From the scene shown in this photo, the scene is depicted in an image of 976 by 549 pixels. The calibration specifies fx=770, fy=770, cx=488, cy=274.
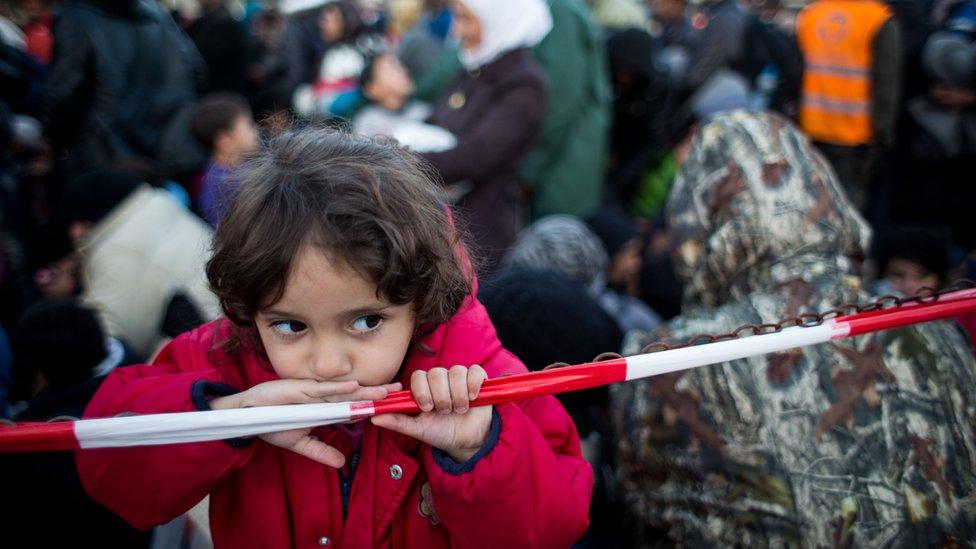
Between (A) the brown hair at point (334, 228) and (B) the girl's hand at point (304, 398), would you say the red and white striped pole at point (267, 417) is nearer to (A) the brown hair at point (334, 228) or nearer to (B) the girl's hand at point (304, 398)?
(B) the girl's hand at point (304, 398)

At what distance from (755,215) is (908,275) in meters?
1.88

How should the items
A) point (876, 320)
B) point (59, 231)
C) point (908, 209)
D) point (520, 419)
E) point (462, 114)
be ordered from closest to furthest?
1. point (520, 419)
2. point (876, 320)
3. point (59, 231)
4. point (462, 114)
5. point (908, 209)

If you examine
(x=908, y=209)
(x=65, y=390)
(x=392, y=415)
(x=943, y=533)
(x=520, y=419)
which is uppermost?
(x=392, y=415)

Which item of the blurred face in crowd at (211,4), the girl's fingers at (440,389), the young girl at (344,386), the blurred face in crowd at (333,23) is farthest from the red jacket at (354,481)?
the blurred face in crowd at (333,23)

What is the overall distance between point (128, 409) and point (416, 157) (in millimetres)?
731

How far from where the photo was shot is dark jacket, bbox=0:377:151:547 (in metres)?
1.89

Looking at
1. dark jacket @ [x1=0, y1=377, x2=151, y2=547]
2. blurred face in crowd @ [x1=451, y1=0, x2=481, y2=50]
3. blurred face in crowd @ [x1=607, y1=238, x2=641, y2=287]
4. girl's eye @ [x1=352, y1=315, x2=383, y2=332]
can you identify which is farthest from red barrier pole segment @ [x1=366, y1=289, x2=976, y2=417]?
blurred face in crowd @ [x1=451, y1=0, x2=481, y2=50]

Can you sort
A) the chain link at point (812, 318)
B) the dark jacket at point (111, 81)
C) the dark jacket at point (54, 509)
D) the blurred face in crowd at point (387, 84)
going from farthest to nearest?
1. the blurred face in crowd at point (387, 84)
2. the dark jacket at point (111, 81)
3. the dark jacket at point (54, 509)
4. the chain link at point (812, 318)

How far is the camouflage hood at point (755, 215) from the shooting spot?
6.68ft

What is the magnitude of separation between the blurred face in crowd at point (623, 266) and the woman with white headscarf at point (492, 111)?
62cm

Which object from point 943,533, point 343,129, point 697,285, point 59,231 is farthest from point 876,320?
point 59,231

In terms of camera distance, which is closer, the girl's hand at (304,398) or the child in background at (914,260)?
the girl's hand at (304,398)

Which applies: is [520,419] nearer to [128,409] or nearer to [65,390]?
[128,409]

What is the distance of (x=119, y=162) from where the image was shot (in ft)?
13.9
